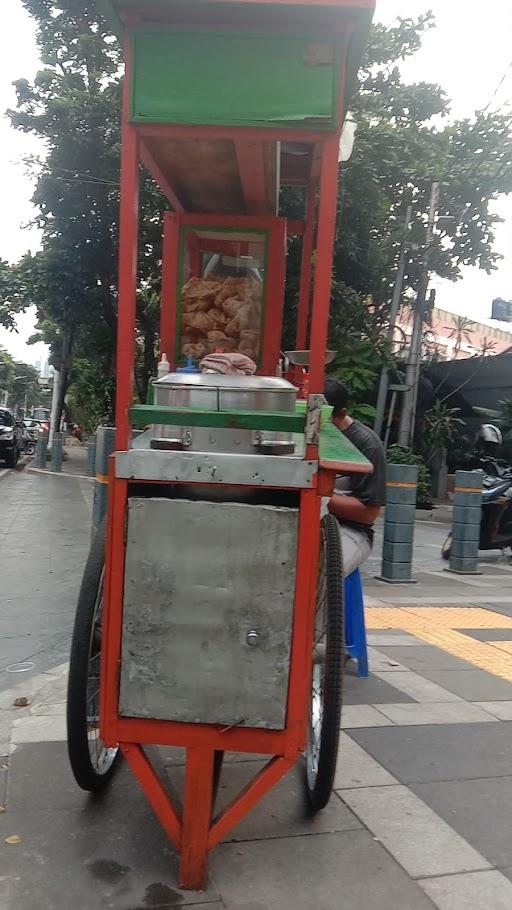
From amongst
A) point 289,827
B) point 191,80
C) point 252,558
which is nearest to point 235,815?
point 289,827

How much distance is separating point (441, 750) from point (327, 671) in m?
1.22

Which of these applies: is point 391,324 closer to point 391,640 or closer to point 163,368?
point 391,640

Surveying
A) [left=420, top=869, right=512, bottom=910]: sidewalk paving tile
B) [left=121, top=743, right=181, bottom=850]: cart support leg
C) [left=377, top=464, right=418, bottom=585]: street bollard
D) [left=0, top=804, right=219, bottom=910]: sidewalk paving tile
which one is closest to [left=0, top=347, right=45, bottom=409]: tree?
[left=377, top=464, right=418, bottom=585]: street bollard

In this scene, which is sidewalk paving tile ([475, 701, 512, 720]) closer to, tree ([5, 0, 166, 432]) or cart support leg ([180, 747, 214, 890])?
cart support leg ([180, 747, 214, 890])

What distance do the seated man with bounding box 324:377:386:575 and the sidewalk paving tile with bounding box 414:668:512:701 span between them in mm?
1003

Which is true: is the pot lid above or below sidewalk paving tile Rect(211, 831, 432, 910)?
above

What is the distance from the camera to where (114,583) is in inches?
94.0

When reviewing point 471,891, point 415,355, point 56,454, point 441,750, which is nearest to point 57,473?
point 56,454

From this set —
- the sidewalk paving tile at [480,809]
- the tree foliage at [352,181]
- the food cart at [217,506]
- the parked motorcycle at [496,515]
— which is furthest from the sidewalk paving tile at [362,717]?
the tree foliage at [352,181]

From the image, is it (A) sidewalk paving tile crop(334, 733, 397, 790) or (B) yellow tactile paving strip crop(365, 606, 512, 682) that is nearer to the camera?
(A) sidewalk paving tile crop(334, 733, 397, 790)

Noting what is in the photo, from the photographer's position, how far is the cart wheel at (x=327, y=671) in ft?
8.72

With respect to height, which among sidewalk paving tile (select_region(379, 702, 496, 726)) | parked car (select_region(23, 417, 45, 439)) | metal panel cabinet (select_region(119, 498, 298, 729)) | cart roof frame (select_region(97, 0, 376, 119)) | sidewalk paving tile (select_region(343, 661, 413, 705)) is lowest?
parked car (select_region(23, 417, 45, 439))

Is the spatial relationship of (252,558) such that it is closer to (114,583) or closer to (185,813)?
(114,583)

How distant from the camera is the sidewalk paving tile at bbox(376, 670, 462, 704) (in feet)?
14.0
